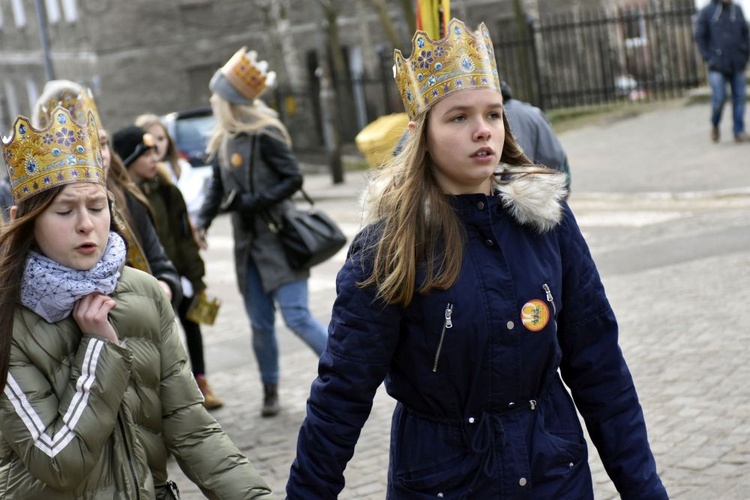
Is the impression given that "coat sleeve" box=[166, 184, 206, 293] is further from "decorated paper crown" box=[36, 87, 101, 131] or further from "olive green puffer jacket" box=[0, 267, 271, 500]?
"olive green puffer jacket" box=[0, 267, 271, 500]

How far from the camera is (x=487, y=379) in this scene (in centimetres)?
309

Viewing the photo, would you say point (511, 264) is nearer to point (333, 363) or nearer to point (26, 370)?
point (333, 363)

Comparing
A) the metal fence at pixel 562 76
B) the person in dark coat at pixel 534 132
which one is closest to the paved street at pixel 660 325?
the person in dark coat at pixel 534 132

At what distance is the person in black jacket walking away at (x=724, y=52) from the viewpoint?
15.7 metres

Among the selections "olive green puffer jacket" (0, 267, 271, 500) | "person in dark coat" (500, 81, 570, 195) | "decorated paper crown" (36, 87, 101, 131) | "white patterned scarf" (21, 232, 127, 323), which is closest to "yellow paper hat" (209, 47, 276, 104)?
"decorated paper crown" (36, 87, 101, 131)

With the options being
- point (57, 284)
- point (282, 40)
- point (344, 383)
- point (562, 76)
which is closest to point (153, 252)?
point (57, 284)

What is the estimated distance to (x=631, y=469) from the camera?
3.21m

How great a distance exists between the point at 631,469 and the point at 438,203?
0.85 metres

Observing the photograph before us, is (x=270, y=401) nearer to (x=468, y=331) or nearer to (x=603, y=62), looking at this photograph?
(x=468, y=331)

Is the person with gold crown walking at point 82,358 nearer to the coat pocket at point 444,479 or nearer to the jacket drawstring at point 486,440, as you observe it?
the coat pocket at point 444,479

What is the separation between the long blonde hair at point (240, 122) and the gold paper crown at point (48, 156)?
3.81m

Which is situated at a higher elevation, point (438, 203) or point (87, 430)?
point (438, 203)

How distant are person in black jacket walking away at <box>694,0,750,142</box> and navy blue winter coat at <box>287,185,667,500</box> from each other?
514 inches

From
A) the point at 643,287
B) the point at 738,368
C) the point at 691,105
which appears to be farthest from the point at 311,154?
the point at 738,368
